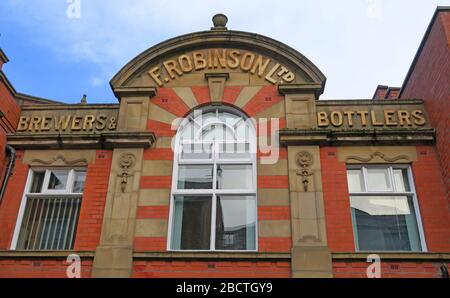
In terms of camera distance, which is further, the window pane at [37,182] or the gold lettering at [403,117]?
the gold lettering at [403,117]

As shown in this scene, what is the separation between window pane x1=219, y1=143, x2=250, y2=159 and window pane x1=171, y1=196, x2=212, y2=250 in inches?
42.6

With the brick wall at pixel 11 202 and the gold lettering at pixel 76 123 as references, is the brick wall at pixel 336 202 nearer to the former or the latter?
the gold lettering at pixel 76 123

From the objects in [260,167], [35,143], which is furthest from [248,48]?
[35,143]

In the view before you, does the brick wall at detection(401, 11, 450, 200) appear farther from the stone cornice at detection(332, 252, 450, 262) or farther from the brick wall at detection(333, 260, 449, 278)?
the brick wall at detection(333, 260, 449, 278)

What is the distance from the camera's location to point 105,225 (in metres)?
9.09

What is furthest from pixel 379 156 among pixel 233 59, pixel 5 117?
pixel 5 117

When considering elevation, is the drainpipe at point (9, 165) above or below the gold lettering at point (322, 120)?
below

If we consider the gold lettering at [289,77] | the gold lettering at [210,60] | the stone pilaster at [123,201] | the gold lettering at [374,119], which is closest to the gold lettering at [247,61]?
the gold lettering at [210,60]

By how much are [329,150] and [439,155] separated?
2.22 m

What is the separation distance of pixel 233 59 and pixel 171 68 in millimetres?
1487

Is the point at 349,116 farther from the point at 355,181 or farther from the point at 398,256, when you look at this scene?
the point at 398,256

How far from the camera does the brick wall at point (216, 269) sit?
27.6 ft

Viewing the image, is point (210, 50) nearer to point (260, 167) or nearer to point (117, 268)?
point (260, 167)

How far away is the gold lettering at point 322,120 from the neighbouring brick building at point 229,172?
0.09 ft
